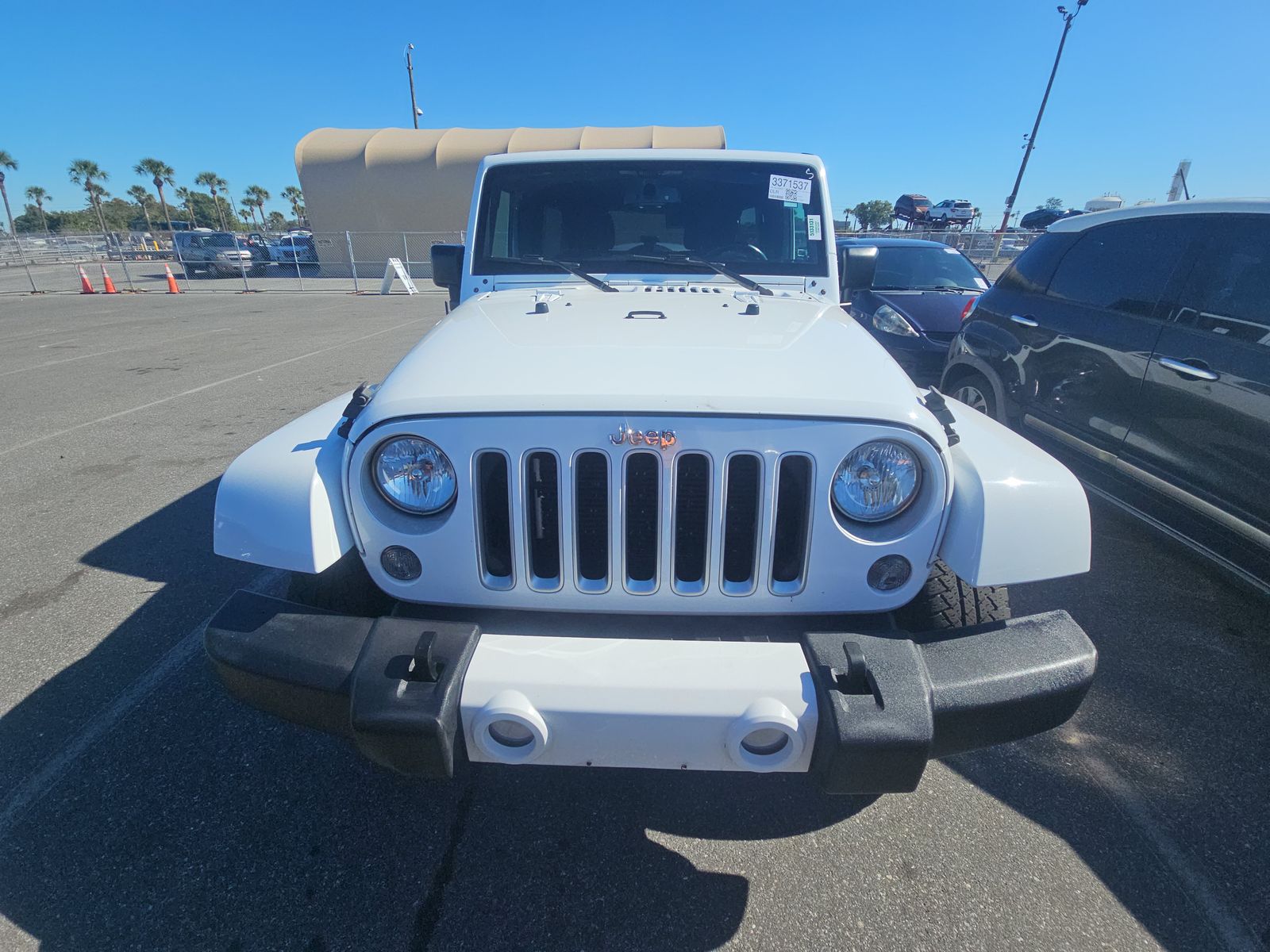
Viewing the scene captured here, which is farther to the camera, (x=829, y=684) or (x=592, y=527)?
(x=592, y=527)

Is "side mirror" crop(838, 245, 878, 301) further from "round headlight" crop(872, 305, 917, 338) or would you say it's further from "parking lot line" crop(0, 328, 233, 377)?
"parking lot line" crop(0, 328, 233, 377)

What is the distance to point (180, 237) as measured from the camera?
23.9 meters

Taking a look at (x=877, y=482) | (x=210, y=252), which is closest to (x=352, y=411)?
(x=877, y=482)

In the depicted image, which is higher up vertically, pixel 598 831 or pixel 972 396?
pixel 972 396

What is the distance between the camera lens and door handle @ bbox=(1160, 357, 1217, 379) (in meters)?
2.87

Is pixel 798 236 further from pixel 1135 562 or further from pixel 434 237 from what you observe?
pixel 434 237

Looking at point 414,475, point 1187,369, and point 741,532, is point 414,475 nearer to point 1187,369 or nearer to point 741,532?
point 741,532

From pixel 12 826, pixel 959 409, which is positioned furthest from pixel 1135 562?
pixel 12 826

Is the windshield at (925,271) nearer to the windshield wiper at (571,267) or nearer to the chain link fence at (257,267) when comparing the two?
the windshield wiper at (571,267)

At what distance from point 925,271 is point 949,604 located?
698cm

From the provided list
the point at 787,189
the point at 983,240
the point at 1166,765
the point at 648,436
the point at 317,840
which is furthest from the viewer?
the point at 983,240

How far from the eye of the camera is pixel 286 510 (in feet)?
5.32

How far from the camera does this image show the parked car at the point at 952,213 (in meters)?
35.2

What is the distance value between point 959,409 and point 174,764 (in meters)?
2.89
